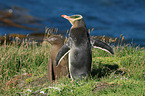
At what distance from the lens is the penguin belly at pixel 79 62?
538 cm

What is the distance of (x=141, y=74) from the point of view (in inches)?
263

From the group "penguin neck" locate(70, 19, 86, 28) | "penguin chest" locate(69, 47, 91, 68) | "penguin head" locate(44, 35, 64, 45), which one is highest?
"penguin neck" locate(70, 19, 86, 28)

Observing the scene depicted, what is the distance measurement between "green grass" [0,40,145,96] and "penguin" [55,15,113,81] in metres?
0.32

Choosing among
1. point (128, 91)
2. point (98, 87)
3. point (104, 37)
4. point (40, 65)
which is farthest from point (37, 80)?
point (104, 37)

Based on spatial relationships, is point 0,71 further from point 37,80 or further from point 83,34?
point 83,34

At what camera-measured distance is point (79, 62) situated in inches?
213

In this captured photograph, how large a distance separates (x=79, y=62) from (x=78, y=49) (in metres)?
0.36

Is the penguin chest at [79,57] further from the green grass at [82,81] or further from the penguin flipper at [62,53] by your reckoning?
the green grass at [82,81]

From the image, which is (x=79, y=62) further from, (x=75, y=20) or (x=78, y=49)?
(x=75, y=20)

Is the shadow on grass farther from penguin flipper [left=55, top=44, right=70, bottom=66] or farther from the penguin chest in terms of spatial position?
penguin flipper [left=55, top=44, right=70, bottom=66]

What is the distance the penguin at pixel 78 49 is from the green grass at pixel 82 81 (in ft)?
1.05

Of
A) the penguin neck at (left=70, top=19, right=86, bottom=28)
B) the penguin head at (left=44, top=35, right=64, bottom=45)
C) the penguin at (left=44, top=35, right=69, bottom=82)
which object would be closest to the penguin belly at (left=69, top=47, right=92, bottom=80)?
the penguin at (left=44, top=35, right=69, bottom=82)

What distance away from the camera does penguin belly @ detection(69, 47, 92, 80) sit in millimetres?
5375

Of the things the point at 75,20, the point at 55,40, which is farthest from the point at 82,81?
the point at 75,20
